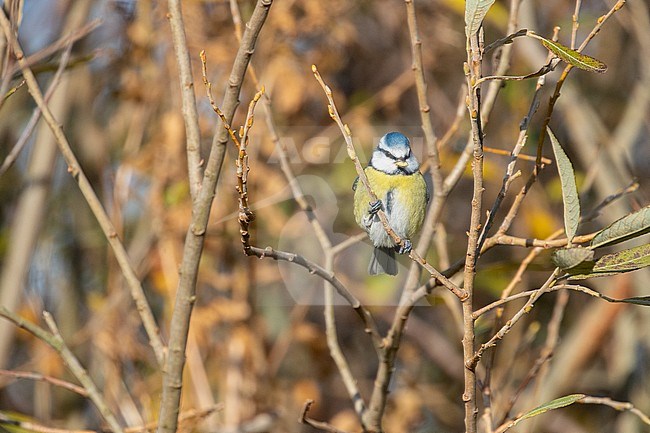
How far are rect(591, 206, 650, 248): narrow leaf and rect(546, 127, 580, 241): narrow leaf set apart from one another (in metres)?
0.04

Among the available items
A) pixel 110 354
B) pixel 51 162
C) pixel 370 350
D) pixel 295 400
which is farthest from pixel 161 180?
pixel 370 350

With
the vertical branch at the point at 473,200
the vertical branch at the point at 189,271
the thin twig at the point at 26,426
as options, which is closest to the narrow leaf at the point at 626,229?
the vertical branch at the point at 473,200

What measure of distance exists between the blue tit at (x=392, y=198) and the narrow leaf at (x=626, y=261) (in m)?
0.49

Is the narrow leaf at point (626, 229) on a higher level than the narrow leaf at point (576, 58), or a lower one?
lower

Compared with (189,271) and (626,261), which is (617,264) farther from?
(189,271)

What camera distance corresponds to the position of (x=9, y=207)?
10.6 feet

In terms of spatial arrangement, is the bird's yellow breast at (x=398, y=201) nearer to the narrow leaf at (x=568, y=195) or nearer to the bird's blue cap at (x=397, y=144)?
the bird's blue cap at (x=397, y=144)

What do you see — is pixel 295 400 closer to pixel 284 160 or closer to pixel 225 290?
pixel 225 290

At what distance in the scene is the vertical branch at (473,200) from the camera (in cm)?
95

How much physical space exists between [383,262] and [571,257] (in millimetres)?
655

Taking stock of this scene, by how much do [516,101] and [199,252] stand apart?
6.68 ft

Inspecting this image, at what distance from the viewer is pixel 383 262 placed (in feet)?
5.16

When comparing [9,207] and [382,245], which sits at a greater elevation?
[9,207]

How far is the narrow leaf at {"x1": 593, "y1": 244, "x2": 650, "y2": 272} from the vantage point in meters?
0.99
